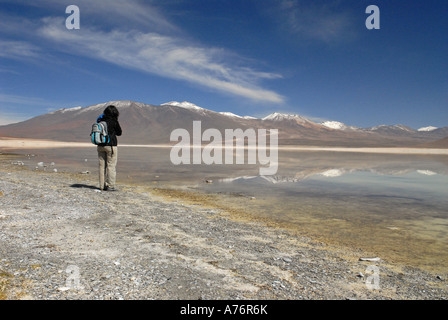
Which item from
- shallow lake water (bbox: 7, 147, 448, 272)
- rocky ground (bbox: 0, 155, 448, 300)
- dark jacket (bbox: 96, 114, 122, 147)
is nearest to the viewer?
rocky ground (bbox: 0, 155, 448, 300)

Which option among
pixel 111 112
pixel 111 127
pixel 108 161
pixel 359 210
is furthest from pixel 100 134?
pixel 359 210

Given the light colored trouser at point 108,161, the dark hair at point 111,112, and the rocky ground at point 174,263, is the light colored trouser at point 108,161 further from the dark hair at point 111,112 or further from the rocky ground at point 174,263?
the rocky ground at point 174,263

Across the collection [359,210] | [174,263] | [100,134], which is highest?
[100,134]

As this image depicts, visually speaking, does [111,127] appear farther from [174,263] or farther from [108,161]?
[174,263]

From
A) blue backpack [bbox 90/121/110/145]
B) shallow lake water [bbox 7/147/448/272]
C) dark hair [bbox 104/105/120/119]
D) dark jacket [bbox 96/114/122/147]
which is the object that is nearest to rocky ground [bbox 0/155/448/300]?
shallow lake water [bbox 7/147/448/272]

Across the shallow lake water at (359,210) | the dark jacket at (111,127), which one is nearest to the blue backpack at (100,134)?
the dark jacket at (111,127)

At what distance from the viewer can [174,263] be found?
4355 millimetres

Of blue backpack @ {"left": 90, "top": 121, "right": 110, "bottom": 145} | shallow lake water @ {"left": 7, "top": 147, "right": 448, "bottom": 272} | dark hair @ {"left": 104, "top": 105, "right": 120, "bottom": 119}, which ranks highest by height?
dark hair @ {"left": 104, "top": 105, "right": 120, "bottom": 119}

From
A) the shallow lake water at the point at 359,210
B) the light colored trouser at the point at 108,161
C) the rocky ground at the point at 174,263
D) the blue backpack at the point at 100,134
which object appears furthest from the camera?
the light colored trouser at the point at 108,161

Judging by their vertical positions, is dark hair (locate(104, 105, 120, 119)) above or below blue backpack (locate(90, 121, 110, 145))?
above

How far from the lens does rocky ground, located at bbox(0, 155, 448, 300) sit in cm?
356

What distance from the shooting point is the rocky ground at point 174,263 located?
11.7ft

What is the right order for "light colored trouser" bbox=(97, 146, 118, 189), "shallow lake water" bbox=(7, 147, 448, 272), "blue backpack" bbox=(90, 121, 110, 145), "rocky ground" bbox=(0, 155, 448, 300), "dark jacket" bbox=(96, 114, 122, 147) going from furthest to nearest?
"light colored trouser" bbox=(97, 146, 118, 189)
"dark jacket" bbox=(96, 114, 122, 147)
"blue backpack" bbox=(90, 121, 110, 145)
"shallow lake water" bbox=(7, 147, 448, 272)
"rocky ground" bbox=(0, 155, 448, 300)

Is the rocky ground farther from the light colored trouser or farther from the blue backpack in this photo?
the light colored trouser
